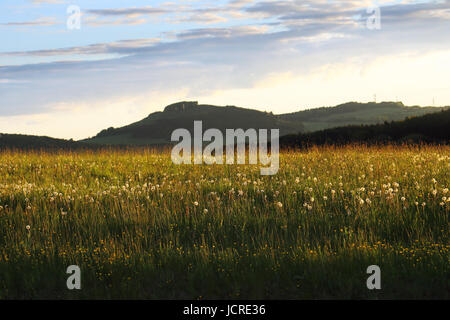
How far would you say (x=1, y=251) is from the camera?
25.4 feet

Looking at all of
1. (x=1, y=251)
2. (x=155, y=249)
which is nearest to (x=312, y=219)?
(x=155, y=249)

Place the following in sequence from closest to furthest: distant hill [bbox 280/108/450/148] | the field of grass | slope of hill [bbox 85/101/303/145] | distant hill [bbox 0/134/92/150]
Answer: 1. the field of grass
2. distant hill [bbox 280/108/450/148]
3. distant hill [bbox 0/134/92/150]
4. slope of hill [bbox 85/101/303/145]

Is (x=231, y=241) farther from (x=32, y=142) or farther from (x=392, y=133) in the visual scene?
(x=32, y=142)

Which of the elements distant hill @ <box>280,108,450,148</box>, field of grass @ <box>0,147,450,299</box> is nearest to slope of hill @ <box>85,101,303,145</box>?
distant hill @ <box>280,108,450,148</box>

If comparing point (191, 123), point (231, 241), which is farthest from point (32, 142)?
point (231, 241)

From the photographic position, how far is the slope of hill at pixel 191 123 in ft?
268

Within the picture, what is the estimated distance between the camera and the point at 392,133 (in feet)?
111

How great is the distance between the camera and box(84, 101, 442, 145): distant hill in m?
82.0

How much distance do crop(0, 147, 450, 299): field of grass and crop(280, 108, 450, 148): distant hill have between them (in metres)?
19.8

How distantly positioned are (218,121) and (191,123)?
599 centimetres

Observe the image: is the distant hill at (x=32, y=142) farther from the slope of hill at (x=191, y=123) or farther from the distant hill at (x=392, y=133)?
the distant hill at (x=392, y=133)

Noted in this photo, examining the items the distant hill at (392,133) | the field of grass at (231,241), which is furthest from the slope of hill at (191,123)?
the field of grass at (231,241)

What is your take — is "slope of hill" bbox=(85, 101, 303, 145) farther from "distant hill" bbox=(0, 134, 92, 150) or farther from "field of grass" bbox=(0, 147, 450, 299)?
"field of grass" bbox=(0, 147, 450, 299)
